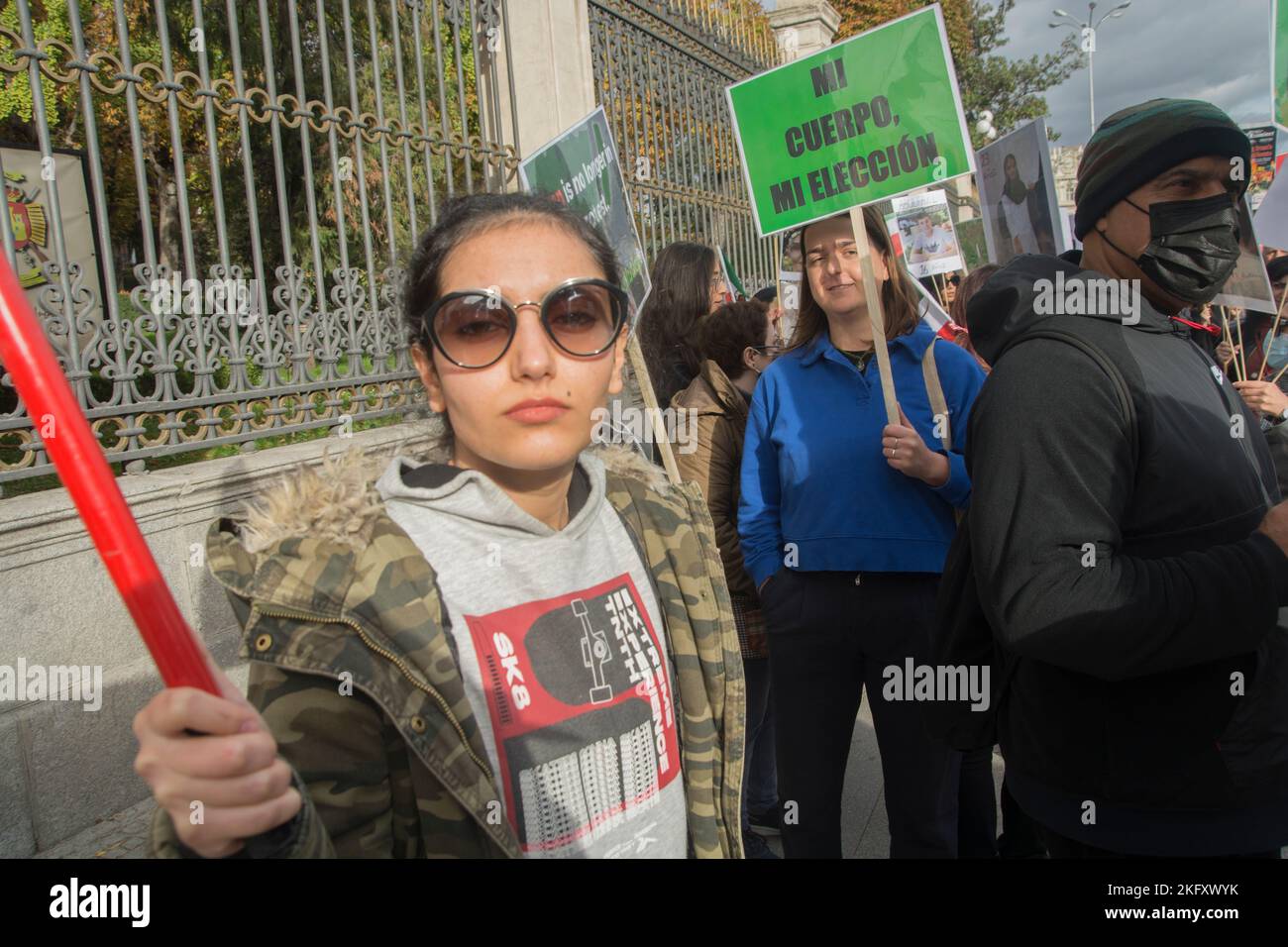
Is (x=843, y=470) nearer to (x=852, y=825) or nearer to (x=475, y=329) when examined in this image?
(x=475, y=329)

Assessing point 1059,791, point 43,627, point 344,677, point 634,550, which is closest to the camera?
point 344,677

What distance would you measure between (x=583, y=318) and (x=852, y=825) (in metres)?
2.96

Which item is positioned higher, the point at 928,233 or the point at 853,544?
the point at 928,233

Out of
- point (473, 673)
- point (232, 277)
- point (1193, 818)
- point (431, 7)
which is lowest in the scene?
point (1193, 818)

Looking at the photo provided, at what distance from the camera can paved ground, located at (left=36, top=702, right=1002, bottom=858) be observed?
2947 mm

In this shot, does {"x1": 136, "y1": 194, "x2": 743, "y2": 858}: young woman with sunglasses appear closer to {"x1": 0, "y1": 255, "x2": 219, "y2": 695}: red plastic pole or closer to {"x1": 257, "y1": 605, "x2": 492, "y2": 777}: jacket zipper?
{"x1": 257, "y1": 605, "x2": 492, "y2": 777}: jacket zipper

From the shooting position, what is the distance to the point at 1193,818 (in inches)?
64.9

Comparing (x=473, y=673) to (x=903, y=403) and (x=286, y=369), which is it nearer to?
A: (x=903, y=403)

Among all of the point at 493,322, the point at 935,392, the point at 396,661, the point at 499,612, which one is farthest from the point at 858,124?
the point at 396,661

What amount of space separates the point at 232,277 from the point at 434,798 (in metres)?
3.05

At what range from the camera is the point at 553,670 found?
4.41 feet

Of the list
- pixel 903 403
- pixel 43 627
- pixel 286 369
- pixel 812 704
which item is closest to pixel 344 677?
pixel 812 704

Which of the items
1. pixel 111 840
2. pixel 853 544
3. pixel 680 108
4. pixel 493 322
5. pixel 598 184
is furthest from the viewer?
pixel 680 108

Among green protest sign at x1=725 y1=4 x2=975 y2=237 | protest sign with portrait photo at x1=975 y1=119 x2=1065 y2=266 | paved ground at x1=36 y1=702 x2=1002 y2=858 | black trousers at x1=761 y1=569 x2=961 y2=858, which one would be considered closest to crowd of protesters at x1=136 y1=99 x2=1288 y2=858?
black trousers at x1=761 y1=569 x2=961 y2=858
